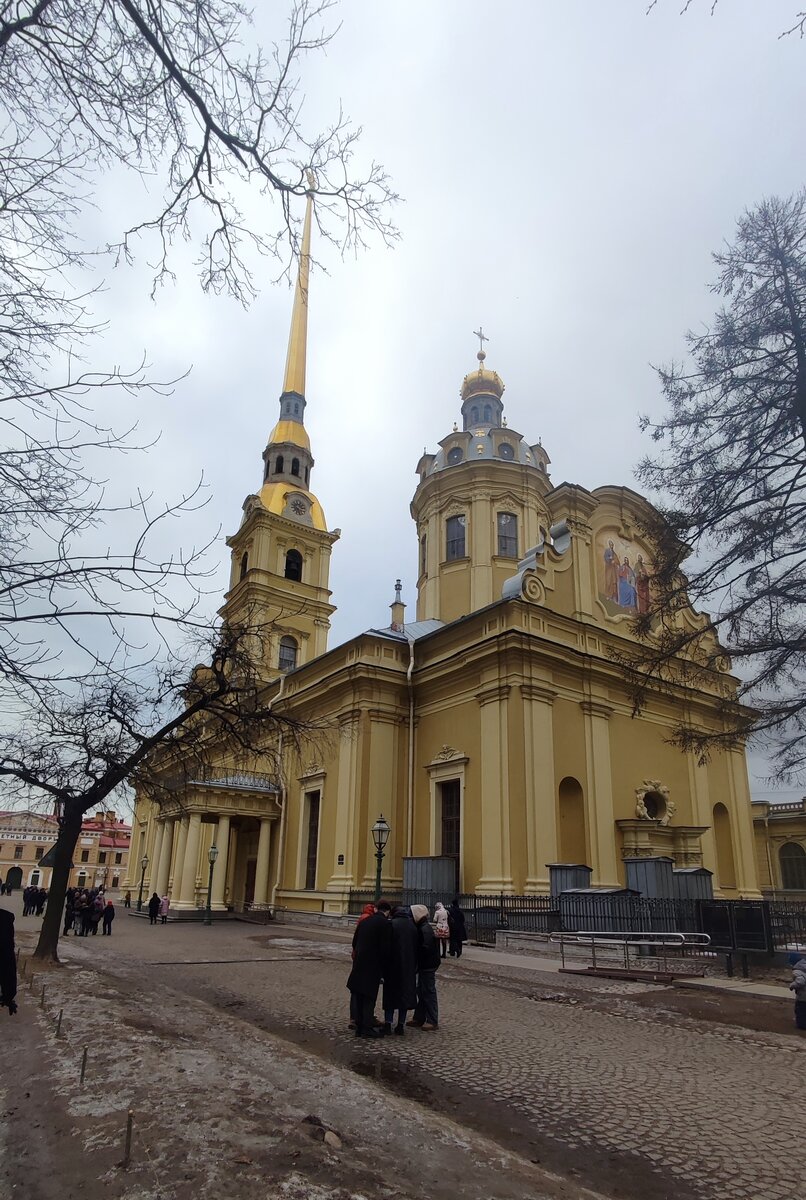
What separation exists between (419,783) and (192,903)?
1125 centimetres

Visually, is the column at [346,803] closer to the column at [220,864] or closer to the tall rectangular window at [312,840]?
the tall rectangular window at [312,840]

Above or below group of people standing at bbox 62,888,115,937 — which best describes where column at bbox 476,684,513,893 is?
above

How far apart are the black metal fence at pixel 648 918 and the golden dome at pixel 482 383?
952 inches

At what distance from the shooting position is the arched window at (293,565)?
42469mm

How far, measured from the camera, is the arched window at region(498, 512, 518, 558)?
103 feet

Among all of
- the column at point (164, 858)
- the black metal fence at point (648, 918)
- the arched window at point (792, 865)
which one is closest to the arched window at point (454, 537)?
the black metal fence at point (648, 918)

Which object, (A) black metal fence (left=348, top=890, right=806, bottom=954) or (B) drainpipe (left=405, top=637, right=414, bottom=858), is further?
(B) drainpipe (left=405, top=637, right=414, bottom=858)

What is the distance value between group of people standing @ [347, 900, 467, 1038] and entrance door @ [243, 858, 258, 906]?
2471 centimetres

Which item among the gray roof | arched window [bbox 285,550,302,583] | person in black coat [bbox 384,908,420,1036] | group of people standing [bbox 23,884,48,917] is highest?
arched window [bbox 285,550,302,583]

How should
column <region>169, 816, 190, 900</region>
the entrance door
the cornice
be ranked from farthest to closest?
1. the entrance door
2. column <region>169, 816, 190, 900</region>
3. the cornice

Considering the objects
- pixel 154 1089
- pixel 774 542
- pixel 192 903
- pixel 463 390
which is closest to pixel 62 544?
pixel 154 1089

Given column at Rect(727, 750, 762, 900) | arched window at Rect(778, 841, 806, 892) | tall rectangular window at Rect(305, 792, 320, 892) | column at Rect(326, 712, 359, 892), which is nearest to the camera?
column at Rect(326, 712, 359, 892)

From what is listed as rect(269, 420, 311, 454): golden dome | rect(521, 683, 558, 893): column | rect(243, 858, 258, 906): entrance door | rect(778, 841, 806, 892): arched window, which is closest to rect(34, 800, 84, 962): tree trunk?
rect(521, 683, 558, 893): column

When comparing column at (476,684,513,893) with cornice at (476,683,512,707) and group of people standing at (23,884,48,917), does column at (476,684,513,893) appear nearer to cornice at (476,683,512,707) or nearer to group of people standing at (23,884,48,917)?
cornice at (476,683,512,707)
